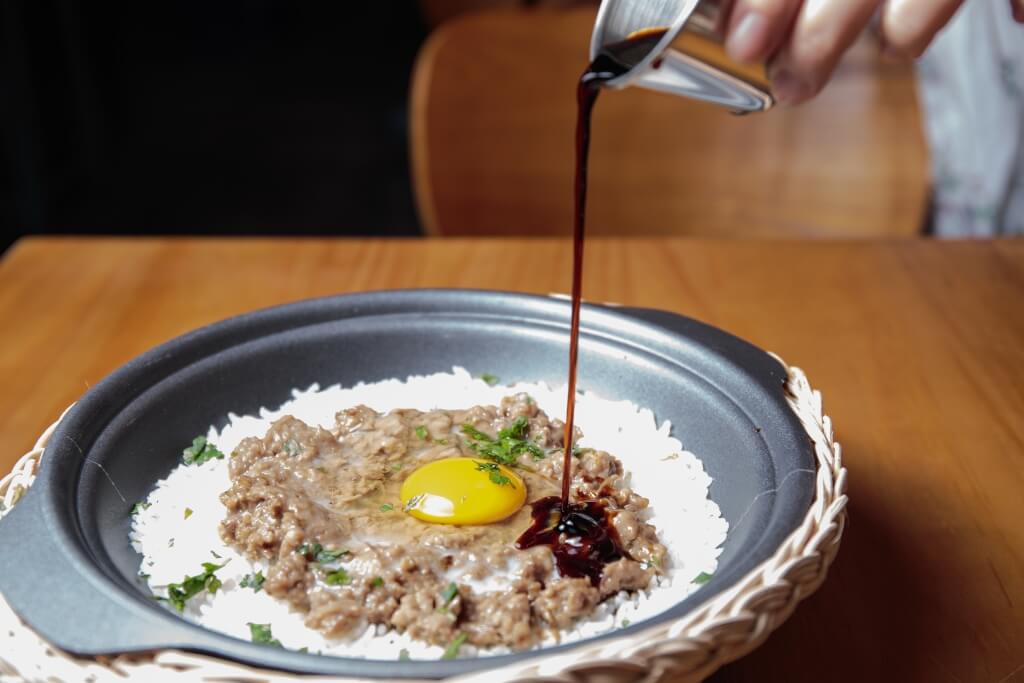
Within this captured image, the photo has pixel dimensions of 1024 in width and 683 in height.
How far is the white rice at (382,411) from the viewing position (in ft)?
5.13

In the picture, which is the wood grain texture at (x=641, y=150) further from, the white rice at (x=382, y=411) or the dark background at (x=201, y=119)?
the dark background at (x=201, y=119)

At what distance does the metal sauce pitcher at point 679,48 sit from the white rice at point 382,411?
69 centimetres

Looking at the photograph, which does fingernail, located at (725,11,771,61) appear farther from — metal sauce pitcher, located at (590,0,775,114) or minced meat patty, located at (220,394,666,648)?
minced meat patty, located at (220,394,666,648)

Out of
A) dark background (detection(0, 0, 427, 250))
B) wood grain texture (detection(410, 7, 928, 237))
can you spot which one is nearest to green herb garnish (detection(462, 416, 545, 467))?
wood grain texture (detection(410, 7, 928, 237))

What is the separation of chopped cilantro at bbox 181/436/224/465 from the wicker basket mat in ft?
2.00

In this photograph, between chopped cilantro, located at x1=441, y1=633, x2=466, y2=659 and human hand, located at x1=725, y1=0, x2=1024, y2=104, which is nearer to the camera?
chopped cilantro, located at x1=441, y1=633, x2=466, y2=659

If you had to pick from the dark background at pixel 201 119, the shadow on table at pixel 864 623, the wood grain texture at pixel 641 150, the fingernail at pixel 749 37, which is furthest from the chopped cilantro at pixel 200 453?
the dark background at pixel 201 119

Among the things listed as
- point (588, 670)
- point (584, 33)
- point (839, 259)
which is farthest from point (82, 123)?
point (588, 670)

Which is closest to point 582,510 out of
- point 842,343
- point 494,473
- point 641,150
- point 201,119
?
point 494,473

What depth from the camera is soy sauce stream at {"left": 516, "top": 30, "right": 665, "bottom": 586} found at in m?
1.65

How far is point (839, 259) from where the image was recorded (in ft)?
10.6

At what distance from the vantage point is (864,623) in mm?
1761

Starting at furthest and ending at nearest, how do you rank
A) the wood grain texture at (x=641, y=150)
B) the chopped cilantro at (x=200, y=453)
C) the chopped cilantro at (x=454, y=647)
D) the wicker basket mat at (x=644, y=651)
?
the wood grain texture at (x=641, y=150), the chopped cilantro at (x=200, y=453), the chopped cilantro at (x=454, y=647), the wicker basket mat at (x=644, y=651)

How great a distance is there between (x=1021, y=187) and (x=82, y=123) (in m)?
6.71
